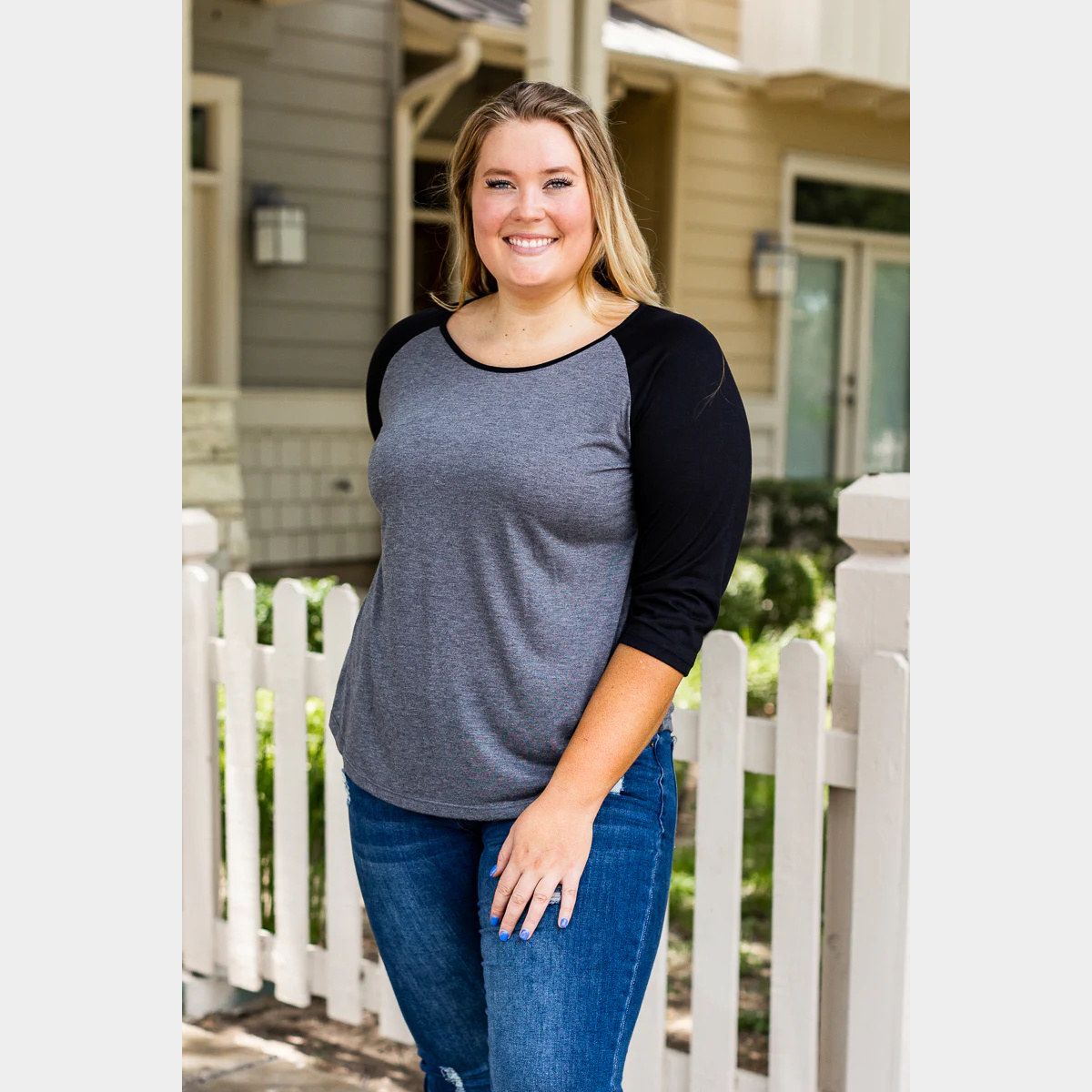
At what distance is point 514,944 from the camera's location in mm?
1600

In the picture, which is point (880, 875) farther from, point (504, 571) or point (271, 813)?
point (271, 813)

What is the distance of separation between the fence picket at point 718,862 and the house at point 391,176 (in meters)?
3.78

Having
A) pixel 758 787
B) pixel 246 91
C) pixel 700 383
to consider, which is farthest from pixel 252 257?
pixel 700 383

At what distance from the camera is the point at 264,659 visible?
2.99m

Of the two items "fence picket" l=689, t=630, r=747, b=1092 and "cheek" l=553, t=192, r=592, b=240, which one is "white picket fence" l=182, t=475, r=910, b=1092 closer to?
"fence picket" l=689, t=630, r=747, b=1092

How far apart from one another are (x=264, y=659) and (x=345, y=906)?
22.0 inches

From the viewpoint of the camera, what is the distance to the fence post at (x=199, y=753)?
3.11 metres

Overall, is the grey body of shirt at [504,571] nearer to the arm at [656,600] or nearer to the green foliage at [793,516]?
the arm at [656,600]

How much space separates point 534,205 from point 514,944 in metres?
0.89

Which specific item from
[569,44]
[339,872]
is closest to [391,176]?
[569,44]

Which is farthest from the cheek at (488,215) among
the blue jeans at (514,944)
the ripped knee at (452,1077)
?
the ripped knee at (452,1077)

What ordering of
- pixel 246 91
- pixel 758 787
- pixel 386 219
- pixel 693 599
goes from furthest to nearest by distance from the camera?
pixel 386 219 → pixel 246 91 → pixel 758 787 → pixel 693 599

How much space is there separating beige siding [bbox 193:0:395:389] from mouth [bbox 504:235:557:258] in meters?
6.10
